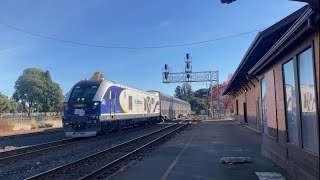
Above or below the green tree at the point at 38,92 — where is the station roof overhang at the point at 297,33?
below

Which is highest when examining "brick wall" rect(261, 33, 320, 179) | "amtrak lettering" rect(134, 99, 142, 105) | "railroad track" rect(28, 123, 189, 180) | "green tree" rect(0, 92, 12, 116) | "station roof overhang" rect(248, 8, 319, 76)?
"green tree" rect(0, 92, 12, 116)

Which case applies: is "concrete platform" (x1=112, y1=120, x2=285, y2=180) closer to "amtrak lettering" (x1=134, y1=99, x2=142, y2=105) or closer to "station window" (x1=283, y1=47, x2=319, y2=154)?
"station window" (x1=283, y1=47, x2=319, y2=154)

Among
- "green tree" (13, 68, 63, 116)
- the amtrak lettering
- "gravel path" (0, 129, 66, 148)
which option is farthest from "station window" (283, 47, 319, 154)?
"green tree" (13, 68, 63, 116)

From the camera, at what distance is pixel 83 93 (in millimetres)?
20812

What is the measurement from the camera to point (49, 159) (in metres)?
12.9

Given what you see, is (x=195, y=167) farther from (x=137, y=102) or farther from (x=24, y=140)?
(x=137, y=102)

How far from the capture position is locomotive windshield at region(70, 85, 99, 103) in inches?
806

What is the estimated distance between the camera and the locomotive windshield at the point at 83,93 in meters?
20.5

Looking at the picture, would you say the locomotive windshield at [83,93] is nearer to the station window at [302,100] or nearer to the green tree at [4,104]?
the station window at [302,100]

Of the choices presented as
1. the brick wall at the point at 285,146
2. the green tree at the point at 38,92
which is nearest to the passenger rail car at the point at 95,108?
the brick wall at the point at 285,146

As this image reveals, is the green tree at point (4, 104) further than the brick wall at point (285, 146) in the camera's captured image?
Yes

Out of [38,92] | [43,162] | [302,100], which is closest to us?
[302,100]

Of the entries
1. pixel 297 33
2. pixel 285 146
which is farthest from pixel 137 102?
pixel 297 33

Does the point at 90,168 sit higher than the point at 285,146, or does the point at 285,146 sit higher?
the point at 285,146
